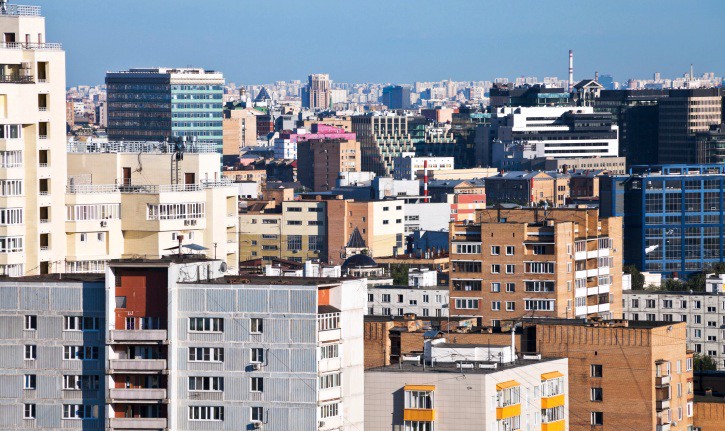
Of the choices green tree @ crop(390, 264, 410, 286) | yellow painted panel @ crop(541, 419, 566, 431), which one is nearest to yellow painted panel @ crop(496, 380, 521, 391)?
yellow painted panel @ crop(541, 419, 566, 431)

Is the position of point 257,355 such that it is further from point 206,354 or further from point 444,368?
point 444,368

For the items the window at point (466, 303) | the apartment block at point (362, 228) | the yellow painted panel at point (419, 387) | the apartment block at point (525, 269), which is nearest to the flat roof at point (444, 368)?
the yellow painted panel at point (419, 387)

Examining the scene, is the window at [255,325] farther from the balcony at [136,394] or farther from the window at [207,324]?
the balcony at [136,394]

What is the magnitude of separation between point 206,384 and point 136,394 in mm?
1278

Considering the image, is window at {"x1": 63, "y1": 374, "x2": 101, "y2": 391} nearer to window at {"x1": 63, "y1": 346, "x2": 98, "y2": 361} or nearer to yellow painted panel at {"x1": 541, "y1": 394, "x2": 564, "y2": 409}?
window at {"x1": 63, "y1": 346, "x2": 98, "y2": 361}

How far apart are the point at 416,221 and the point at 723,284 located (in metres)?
63.4

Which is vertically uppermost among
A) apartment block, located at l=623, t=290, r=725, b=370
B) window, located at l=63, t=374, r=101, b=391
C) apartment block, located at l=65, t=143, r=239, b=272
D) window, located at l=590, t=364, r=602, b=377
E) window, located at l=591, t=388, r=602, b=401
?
apartment block, located at l=65, t=143, r=239, b=272

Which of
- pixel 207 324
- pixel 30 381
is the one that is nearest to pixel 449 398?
pixel 207 324

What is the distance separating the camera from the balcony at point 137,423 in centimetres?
4169

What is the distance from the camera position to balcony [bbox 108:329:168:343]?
41656 mm

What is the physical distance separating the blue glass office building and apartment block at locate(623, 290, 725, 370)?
38782mm

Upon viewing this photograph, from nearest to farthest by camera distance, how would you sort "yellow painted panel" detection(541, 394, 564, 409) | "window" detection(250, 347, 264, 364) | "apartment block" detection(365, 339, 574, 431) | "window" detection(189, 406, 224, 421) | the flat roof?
1. "window" detection(250, 347, 264, 364)
2. "window" detection(189, 406, 224, 421)
3. "apartment block" detection(365, 339, 574, 431)
4. the flat roof
5. "yellow painted panel" detection(541, 394, 564, 409)

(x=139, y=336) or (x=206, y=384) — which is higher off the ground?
(x=139, y=336)

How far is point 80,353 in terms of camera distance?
42406mm
